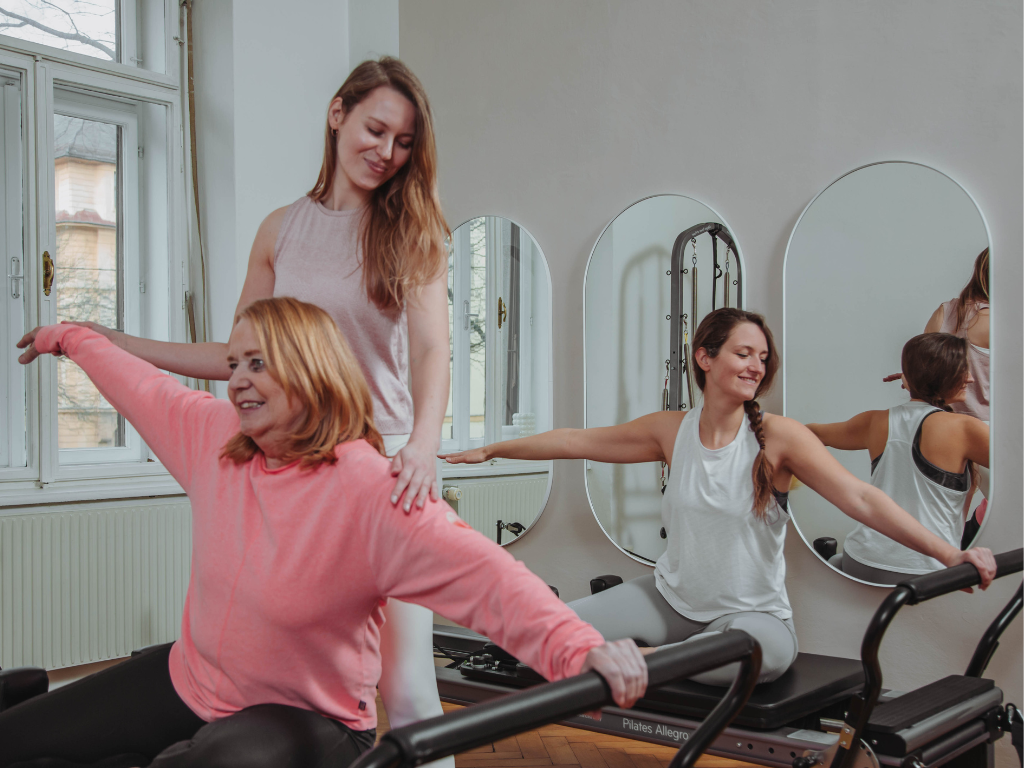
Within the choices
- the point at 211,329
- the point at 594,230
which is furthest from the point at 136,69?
the point at 594,230

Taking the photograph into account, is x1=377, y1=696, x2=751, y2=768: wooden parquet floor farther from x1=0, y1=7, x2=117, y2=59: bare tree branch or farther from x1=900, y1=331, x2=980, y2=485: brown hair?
x1=0, y1=7, x2=117, y2=59: bare tree branch

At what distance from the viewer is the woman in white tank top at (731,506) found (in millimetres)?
2166

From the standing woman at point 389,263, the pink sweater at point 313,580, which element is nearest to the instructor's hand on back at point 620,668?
the pink sweater at point 313,580

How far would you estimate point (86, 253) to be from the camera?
3709 mm

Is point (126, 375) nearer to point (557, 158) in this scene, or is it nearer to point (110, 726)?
point (110, 726)

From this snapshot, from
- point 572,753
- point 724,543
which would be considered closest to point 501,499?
point 572,753

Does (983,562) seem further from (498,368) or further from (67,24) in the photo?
(67,24)

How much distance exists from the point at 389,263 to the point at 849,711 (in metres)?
1.16

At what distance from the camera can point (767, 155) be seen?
8.75 feet

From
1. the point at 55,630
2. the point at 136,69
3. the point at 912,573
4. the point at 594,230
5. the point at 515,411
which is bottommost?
the point at 55,630

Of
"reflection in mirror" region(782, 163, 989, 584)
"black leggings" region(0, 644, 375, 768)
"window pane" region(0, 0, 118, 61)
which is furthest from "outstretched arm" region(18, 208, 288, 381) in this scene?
"window pane" region(0, 0, 118, 61)

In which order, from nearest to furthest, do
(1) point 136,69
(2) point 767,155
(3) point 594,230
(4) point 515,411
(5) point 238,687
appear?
(5) point 238,687 → (2) point 767,155 → (3) point 594,230 → (4) point 515,411 → (1) point 136,69

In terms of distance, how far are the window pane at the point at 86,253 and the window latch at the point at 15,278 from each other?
0.15m

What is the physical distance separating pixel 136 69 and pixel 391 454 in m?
3.04
